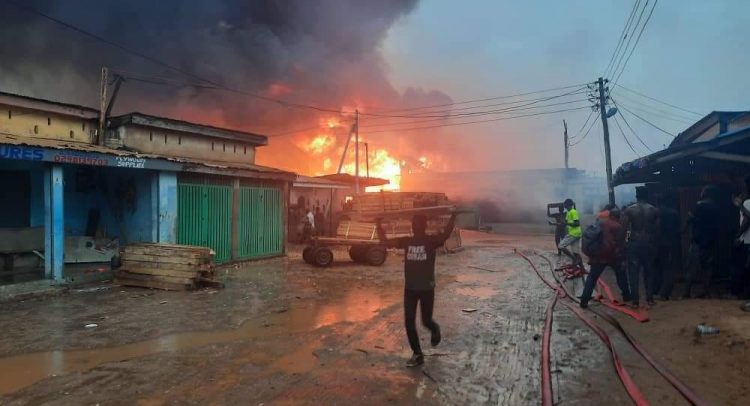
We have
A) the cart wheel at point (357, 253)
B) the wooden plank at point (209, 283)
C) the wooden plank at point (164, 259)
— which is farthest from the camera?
the cart wheel at point (357, 253)

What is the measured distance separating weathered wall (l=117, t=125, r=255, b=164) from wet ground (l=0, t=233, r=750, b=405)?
6035 millimetres

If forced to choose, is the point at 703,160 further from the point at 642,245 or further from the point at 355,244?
the point at 355,244

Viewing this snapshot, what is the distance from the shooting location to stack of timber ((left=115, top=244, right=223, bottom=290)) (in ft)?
30.4

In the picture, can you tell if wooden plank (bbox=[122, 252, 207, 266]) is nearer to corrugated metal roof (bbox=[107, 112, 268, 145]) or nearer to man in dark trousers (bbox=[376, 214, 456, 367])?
corrugated metal roof (bbox=[107, 112, 268, 145])

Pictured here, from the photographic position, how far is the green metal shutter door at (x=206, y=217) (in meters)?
12.0

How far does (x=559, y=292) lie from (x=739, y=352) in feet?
13.5

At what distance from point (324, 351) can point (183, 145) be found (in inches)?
455

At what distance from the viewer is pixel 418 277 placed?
488 cm

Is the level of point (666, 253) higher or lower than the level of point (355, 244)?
higher

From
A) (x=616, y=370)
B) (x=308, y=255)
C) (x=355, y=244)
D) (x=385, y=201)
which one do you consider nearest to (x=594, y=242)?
(x=616, y=370)

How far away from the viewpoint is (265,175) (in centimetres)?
1390

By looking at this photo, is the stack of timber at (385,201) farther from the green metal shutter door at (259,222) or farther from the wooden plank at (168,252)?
the wooden plank at (168,252)

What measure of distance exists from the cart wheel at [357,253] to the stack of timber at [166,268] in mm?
4666

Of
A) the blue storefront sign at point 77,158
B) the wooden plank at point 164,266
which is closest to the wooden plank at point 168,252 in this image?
the wooden plank at point 164,266
